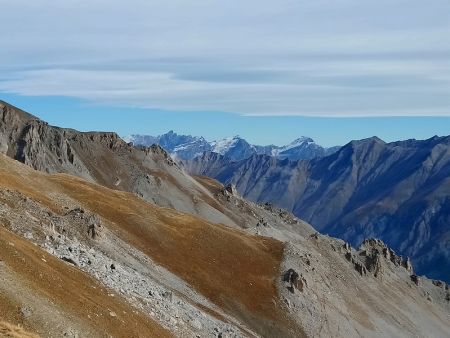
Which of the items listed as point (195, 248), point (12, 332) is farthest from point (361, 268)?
point (12, 332)

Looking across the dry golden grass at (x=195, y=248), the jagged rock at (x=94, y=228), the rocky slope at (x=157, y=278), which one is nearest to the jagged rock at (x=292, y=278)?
the rocky slope at (x=157, y=278)

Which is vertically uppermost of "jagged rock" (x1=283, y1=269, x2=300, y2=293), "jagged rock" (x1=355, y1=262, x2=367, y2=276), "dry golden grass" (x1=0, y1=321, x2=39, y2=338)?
"jagged rock" (x1=355, y1=262, x2=367, y2=276)

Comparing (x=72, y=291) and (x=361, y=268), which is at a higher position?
(x=361, y=268)

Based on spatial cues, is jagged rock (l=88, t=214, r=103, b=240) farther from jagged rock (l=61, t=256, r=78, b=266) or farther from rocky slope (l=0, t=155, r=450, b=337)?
jagged rock (l=61, t=256, r=78, b=266)

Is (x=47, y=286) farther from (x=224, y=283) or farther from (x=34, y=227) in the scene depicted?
(x=224, y=283)

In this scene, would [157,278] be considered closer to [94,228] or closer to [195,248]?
[94,228]

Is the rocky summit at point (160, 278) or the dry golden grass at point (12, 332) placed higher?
the rocky summit at point (160, 278)

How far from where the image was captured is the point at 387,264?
187875mm

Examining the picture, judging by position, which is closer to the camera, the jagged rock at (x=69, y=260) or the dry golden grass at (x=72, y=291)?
the dry golden grass at (x=72, y=291)

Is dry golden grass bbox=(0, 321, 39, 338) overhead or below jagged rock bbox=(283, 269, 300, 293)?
below

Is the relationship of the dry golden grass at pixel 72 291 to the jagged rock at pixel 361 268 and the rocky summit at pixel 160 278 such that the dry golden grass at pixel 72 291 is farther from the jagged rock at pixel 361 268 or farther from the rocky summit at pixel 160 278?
the jagged rock at pixel 361 268

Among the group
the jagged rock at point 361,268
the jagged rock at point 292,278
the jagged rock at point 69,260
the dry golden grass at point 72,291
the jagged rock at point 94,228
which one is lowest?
the dry golden grass at point 72,291

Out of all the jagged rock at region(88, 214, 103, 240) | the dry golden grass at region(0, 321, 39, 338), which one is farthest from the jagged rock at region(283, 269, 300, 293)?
the dry golden grass at region(0, 321, 39, 338)

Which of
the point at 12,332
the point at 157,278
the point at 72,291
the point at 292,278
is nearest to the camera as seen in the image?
the point at 12,332
